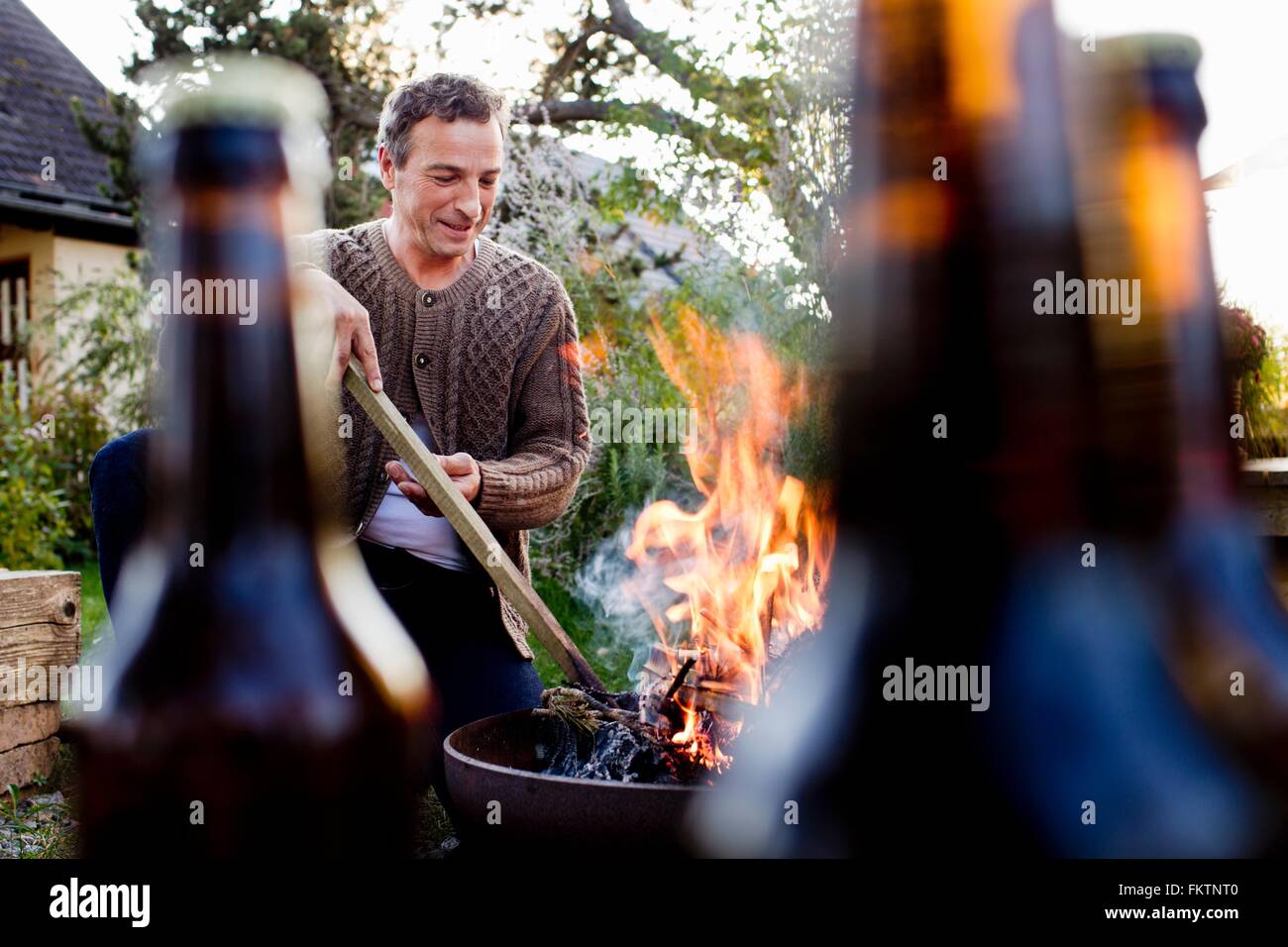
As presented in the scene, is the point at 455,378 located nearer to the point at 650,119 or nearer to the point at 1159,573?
the point at 1159,573

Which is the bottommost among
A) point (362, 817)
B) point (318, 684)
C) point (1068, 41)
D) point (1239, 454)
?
point (362, 817)

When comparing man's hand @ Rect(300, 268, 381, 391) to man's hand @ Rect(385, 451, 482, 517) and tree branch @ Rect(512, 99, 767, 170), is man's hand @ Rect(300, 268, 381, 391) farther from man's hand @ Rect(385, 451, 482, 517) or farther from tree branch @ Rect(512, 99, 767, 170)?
tree branch @ Rect(512, 99, 767, 170)

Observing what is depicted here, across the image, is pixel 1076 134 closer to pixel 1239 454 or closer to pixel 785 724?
pixel 1239 454

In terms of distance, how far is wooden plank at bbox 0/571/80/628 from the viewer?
322 centimetres

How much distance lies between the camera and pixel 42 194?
8.41 metres

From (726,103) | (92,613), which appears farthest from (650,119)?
(92,613)

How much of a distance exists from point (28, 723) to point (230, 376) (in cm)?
228

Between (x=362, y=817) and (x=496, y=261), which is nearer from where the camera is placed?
(x=362, y=817)

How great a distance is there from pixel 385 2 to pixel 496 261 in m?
4.54

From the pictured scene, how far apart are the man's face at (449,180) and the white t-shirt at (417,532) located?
464 mm

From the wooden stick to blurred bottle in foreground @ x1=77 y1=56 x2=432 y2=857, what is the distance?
0.52 m

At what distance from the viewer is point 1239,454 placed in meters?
2.47

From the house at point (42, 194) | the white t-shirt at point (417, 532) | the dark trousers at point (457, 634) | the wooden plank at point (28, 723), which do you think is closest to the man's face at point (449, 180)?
the white t-shirt at point (417, 532)

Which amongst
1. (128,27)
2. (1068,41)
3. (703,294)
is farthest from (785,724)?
(128,27)
